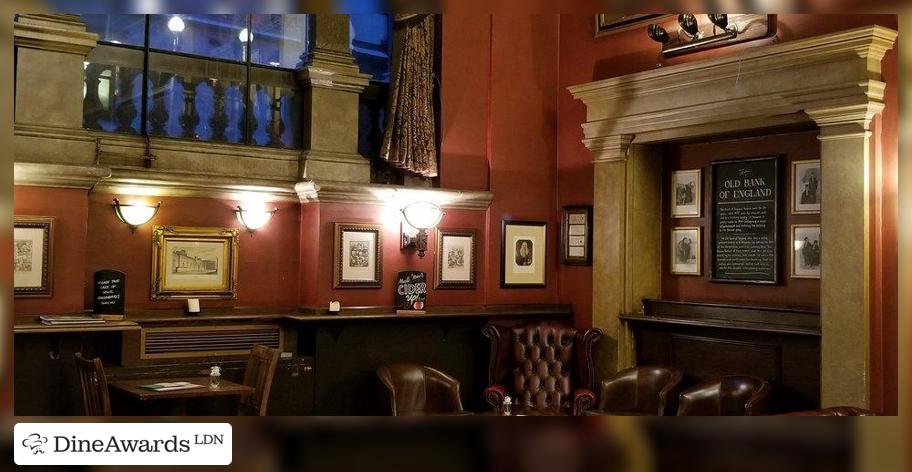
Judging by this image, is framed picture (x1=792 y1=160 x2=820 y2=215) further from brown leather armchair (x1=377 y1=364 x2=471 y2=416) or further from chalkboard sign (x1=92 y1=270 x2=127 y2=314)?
chalkboard sign (x1=92 y1=270 x2=127 y2=314)

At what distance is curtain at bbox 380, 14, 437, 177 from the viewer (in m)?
6.95

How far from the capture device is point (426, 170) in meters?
7.08

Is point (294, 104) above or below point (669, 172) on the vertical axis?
above

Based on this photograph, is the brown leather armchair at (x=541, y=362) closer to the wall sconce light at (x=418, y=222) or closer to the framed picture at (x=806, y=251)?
the wall sconce light at (x=418, y=222)

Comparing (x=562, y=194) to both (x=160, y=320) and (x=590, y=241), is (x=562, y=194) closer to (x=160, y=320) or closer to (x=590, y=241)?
(x=590, y=241)

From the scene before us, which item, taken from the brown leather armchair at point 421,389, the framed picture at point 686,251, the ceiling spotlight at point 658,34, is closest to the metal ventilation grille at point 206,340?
the brown leather armchair at point 421,389

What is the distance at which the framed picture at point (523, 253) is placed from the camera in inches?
298

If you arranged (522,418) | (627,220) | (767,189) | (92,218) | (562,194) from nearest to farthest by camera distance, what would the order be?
(522,418), (92,218), (767,189), (627,220), (562,194)

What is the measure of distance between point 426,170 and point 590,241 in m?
1.61

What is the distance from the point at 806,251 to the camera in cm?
604

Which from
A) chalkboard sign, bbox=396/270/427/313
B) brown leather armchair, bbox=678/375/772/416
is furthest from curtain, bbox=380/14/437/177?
brown leather armchair, bbox=678/375/772/416

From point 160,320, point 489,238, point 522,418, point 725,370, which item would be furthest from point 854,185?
point 522,418

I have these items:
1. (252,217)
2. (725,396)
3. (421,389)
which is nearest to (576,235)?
(421,389)

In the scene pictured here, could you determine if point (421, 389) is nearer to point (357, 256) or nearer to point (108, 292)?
point (357, 256)
